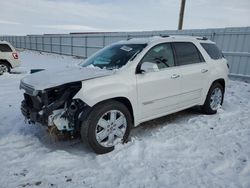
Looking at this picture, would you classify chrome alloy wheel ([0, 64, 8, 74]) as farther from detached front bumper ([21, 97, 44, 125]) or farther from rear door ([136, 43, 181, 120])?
rear door ([136, 43, 181, 120])

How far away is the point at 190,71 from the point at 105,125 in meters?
2.23

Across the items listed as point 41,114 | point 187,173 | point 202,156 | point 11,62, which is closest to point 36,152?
point 41,114

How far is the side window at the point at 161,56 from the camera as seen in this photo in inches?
178

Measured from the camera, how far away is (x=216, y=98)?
6070 mm

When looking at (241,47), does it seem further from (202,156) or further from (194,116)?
(202,156)

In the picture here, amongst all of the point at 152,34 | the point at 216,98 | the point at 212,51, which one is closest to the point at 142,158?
the point at 216,98

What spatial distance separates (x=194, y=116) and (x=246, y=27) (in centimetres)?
740

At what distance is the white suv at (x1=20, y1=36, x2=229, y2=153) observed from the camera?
3732 mm

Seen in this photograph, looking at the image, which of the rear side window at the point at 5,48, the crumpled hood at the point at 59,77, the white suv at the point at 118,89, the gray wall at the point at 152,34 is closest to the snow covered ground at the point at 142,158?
the white suv at the point at 118,89

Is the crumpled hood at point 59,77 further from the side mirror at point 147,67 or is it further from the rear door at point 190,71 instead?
the rear door at point 190,71

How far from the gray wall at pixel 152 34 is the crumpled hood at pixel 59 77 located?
9.10 m

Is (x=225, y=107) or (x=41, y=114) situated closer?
(x=41, y=114)

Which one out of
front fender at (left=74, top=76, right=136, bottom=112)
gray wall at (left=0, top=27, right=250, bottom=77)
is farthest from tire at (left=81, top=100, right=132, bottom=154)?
gray wall at (left=0, top=27, right=250, bottom=77)

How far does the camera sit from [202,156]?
3852 millimetres
